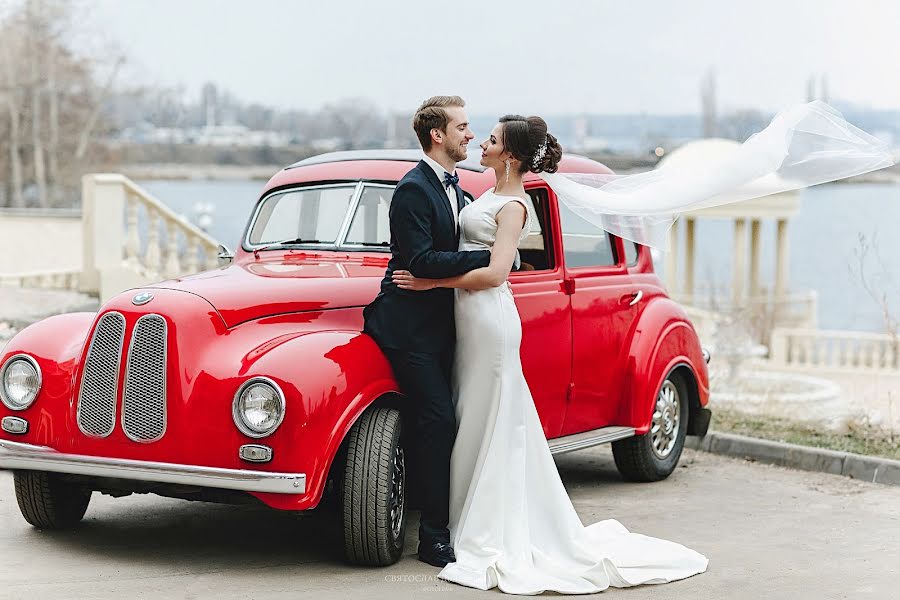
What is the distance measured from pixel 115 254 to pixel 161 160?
158 ft

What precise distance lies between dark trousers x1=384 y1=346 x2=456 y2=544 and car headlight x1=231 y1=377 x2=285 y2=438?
748 millimetres

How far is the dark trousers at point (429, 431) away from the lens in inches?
254

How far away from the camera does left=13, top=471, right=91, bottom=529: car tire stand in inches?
266

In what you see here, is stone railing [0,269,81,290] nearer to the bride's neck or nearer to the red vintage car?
the red vintage car

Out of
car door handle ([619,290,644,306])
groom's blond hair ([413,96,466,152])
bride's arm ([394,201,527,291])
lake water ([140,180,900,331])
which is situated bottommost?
lake water ([140,180,900,331])

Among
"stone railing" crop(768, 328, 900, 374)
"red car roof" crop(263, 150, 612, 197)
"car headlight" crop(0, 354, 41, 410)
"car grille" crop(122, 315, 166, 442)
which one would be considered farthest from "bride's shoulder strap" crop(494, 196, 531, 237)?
"stone railing" crop(768, 328, 900, 374)

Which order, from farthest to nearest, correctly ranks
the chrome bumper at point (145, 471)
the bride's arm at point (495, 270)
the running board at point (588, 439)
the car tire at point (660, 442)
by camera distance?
the car tire at point (660, 442), the running board at point (588, 439), the bride's arm at point (495, 270), the chrome bumper at point (145, 471)

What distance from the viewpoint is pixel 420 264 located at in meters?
6.39

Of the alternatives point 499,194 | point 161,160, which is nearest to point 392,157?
point 499,194

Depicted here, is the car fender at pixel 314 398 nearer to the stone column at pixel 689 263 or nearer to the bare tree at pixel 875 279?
the bare tree at pixel 875 279

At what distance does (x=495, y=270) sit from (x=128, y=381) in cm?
188

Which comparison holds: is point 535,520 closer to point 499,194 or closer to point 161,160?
point 499,194

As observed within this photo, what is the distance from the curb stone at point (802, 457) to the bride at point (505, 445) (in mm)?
3008

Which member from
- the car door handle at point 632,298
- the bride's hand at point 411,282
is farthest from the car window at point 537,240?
the bride's hand at point 411,282
